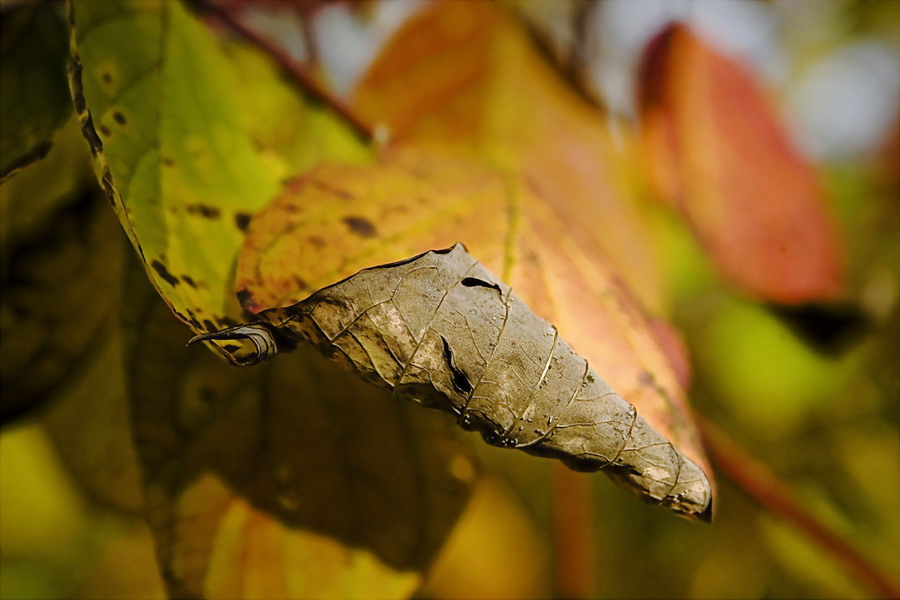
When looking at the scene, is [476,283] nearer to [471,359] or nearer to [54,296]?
[471,359]

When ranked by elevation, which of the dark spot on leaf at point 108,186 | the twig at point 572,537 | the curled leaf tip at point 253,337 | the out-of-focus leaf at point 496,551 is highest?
the dark spot on leaf at point 108,186

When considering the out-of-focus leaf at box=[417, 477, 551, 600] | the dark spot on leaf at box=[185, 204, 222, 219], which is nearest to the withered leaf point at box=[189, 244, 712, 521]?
the dark spot on leaf at box=[185, 204, 222, 219]

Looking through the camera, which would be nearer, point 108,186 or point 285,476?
point 108,186

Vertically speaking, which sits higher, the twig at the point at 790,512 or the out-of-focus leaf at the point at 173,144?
the out-of-focus leaf at the point at 173,144

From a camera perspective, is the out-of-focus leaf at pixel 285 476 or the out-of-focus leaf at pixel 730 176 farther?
the out-of-focus leaf at pixel 730 176

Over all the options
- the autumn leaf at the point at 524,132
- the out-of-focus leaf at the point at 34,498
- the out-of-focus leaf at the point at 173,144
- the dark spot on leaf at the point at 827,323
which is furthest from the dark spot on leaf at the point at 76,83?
the dark spot on leaf at the point at 827,323

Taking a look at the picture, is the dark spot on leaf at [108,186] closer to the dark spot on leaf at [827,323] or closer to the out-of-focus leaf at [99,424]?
the out-of-focus leaf at [99,424]

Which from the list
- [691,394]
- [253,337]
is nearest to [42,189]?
[253,337]
